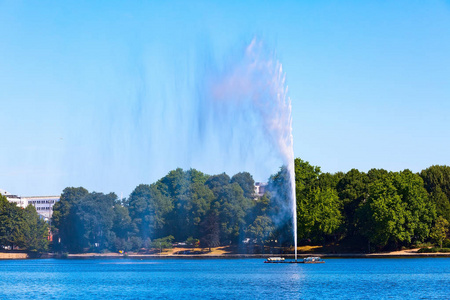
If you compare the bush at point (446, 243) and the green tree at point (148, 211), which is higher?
the green tree at point (148, 211)

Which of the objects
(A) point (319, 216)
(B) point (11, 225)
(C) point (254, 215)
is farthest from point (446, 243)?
(B) point (11, 225)

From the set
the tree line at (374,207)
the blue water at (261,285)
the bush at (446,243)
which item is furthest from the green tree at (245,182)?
the blue water at (261,285)

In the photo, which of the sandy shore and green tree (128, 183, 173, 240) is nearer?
green tree (128, 183, 173, 240)

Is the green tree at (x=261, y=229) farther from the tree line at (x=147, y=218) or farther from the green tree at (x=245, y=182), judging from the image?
the green tree at (x=245, y=182)

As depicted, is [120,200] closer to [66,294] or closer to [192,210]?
[192,210]

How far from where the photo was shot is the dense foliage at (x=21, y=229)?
149875 mm

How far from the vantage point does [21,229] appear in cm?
15012

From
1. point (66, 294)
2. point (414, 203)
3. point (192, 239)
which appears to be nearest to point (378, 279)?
point (66, 294)

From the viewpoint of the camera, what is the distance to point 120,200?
16112cm

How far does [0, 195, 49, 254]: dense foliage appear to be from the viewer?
150 meters

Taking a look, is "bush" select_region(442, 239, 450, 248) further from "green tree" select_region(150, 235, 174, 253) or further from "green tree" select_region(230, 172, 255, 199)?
"green tree" select_region(150, 235, 174, 253)

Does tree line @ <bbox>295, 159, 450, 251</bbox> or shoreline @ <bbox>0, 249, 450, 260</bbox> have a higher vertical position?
tree line @ <bbox>295, 159, 450, 251</bbox>

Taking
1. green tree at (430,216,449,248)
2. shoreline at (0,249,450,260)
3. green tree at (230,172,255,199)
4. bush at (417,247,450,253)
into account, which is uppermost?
green tree at (230,172,255,199)

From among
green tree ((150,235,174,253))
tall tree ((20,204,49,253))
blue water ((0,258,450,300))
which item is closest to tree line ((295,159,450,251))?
blue water ((0,258,450,300))
